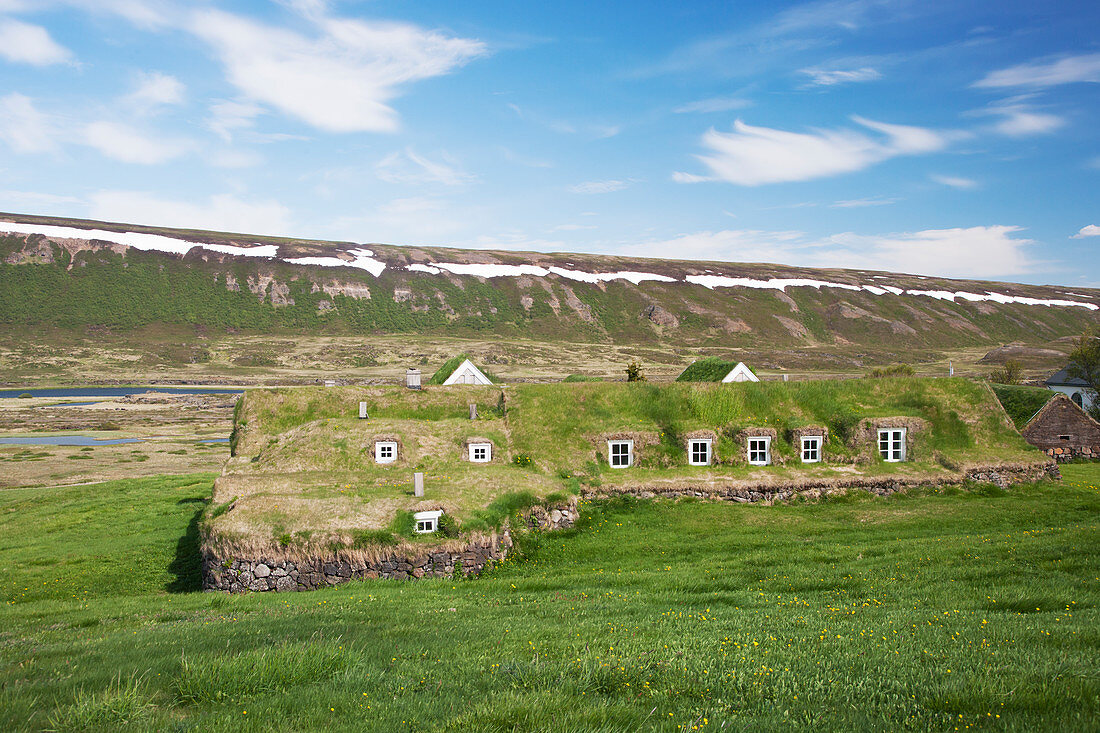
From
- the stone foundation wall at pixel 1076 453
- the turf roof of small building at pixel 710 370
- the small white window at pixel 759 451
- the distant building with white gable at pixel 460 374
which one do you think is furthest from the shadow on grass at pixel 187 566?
the stone foundation wall at pixel 1076 453

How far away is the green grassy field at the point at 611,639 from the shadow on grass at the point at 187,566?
127 mm

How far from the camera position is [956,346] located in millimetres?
180750

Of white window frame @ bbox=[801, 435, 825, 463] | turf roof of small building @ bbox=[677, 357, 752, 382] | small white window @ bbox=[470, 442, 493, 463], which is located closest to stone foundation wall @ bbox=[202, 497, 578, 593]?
small white window @ bbox=[470, 442, 493, 463]

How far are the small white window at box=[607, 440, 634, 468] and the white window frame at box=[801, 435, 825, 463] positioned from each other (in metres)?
9.70

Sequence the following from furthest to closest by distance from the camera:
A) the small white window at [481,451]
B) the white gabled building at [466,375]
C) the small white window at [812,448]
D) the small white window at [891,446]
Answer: the white gabled building at [466,375], the small white window at [891,446], the small white window at [812,448], the small white window at [481,451]

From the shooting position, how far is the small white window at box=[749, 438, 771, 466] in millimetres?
31703

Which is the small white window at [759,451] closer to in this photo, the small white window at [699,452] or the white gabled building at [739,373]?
the small white window at [699,452]

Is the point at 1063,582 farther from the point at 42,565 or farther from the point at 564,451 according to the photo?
the point at 42,565

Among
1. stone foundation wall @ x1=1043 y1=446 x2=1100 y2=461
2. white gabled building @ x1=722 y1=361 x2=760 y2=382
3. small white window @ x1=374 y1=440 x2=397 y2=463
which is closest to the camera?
small white window @ x1=374 y1=440 x2=397 y2=463

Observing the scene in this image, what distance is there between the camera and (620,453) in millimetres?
31547

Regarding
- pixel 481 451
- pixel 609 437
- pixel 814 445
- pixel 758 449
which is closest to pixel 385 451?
pixel 481 451

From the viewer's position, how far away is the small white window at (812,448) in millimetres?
31922

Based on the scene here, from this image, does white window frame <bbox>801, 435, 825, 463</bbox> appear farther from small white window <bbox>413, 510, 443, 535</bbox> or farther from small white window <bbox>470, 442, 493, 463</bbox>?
small white window <bbox>413, 510, 443, 535</bbox>

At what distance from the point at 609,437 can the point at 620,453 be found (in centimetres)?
106
